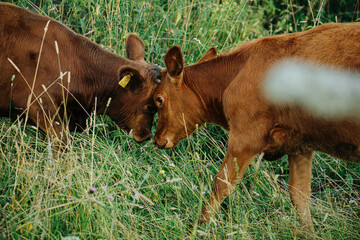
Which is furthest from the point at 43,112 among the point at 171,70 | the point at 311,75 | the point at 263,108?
the point at 311,75

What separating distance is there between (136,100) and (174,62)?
0.76 meters

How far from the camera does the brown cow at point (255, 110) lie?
4082 mm

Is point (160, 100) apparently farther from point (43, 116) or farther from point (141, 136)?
point (43, 116)

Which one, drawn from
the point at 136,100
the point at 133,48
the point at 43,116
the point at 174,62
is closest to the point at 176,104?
the point at 174,62

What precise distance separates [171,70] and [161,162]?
3.61 feet

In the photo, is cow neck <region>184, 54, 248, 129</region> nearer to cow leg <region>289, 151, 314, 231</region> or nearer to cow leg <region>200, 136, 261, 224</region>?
cow leg <region>200, 136, 261, 224</region>

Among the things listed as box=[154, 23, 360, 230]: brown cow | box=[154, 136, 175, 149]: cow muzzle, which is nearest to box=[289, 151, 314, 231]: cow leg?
box=[154, 23, 360, 230]: brown cow

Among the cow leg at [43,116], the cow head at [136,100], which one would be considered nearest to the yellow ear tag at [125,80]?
the cow head at [136,100]

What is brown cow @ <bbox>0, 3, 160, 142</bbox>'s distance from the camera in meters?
4.68

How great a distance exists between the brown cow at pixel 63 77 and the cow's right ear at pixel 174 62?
34 cm

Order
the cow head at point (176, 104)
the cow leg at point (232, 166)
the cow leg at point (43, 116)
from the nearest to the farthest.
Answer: the cow leg at point (232, 166) → the cow leg at point (43, 116) → the cow head at point (176, 104)

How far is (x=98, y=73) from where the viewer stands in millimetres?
5215

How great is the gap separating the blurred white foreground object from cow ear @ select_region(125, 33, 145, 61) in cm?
186

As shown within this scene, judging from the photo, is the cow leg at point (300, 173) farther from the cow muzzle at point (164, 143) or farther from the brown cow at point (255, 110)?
the cow muzzle at point (164, 143)
